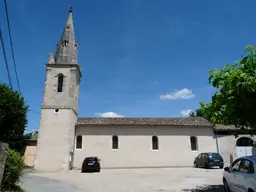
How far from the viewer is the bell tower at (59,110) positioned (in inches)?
886

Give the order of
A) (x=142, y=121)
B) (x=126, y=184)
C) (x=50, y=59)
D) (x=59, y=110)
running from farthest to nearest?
(x=142, y=121) → (x=50, y=59) → (x=59, y=110) → (x=126, y=184)

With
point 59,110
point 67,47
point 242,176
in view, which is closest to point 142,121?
point 59,110

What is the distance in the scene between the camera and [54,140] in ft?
75.4

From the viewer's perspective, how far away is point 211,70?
26.9ft

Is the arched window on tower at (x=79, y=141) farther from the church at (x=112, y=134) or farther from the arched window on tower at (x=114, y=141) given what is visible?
the arched window on tower at (x=114, y=141)

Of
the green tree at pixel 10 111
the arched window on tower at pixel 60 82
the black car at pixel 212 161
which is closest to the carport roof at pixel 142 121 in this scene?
the arched window on tower at pixel 60 82

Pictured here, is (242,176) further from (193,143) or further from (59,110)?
(193,143)

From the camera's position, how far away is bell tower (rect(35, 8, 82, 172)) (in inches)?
886

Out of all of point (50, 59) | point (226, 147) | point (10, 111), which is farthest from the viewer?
point (226, 147)

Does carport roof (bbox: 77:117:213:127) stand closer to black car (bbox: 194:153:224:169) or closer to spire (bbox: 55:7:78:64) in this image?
black car (bbox: 194:153:224:169)

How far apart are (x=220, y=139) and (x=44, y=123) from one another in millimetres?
19223

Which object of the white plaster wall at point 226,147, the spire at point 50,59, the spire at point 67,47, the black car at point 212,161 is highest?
the spire at point 67,47

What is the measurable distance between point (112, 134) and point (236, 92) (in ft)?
64.0

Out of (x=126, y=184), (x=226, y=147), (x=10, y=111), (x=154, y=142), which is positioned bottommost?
(x=126, y=184)
